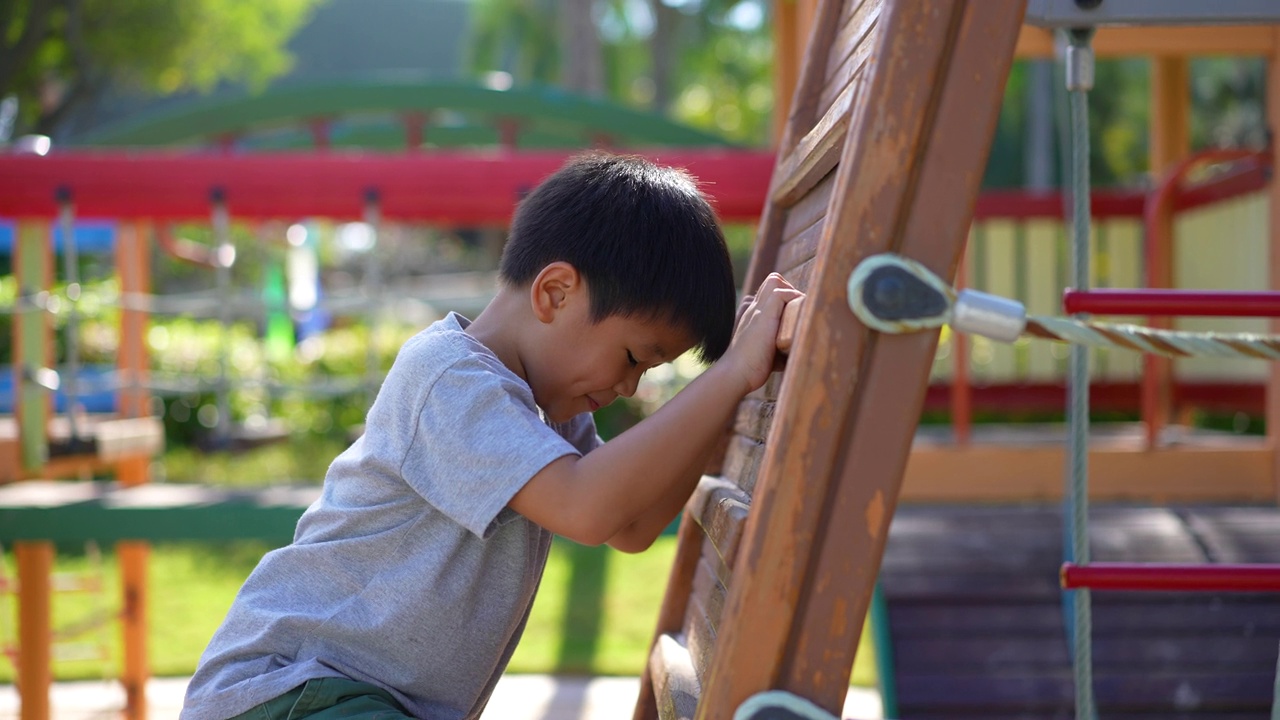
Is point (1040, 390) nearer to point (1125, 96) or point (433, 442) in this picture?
point (433, 442)

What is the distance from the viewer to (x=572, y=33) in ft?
42.2

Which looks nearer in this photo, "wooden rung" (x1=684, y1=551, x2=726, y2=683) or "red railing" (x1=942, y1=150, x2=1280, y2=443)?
"wooden rung" (x1=684, y1=551, x2=726, y2=683)

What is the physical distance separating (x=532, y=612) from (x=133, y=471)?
7.74 feet

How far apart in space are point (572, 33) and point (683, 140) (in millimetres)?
7393

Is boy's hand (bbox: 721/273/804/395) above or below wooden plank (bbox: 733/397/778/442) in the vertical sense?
above

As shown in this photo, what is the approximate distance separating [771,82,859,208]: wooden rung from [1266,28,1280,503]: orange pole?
6.76 ft

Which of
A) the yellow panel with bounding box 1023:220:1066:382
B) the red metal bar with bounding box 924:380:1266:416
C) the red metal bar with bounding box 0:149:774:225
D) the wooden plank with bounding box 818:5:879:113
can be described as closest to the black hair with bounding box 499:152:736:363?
the wooden plank with bounding box 818:5:879:113

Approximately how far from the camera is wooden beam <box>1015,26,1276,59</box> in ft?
12.2

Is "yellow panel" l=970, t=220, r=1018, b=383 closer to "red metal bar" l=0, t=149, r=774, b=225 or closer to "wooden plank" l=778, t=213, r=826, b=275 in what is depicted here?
"red metal bar" l=0, t=149, r=774, b=225

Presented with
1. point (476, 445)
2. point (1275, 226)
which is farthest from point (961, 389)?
point (476, 445)

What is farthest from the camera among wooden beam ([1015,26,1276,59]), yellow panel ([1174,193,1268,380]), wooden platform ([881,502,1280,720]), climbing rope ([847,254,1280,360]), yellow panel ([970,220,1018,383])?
yellow panel ([970,220,1018,383])

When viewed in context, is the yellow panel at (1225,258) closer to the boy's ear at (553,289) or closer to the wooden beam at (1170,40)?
the wooden beam at (1170,40)

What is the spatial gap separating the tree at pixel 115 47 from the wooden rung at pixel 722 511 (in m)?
13.5

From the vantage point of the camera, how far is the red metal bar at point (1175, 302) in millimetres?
1418
